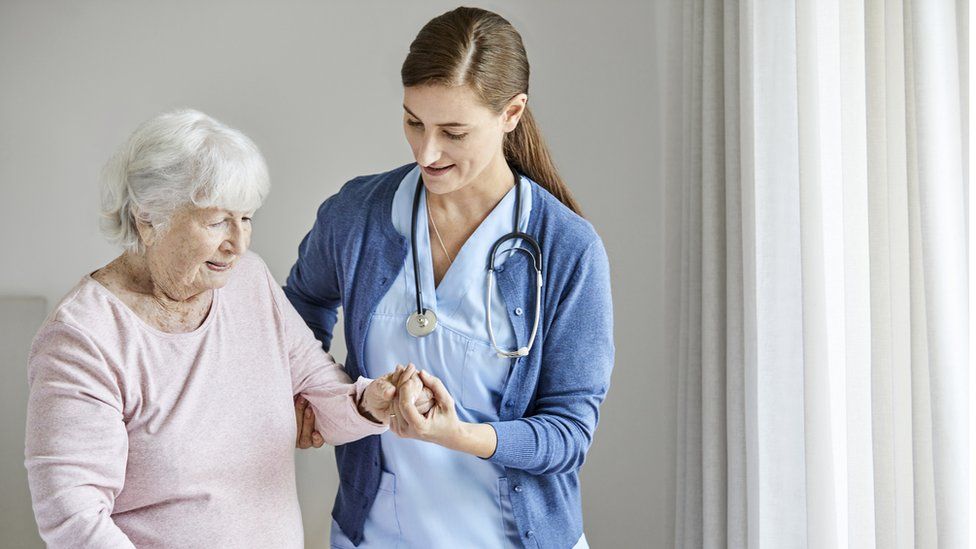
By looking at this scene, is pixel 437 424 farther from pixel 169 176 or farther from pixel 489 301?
pixel 169 176

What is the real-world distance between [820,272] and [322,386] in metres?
1.00

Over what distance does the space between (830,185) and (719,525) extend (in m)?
0.84

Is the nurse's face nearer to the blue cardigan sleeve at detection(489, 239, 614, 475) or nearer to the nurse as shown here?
the nurse

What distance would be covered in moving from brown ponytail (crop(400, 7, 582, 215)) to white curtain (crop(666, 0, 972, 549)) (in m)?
0.65

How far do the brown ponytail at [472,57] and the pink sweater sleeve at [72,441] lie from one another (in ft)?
2.18

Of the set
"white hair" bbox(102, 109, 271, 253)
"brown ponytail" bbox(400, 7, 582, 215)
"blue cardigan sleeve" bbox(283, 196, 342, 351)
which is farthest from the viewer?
"blue cardigan sleeve" bbox(283, 196, 342, 351)

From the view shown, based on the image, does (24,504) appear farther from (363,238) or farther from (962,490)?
(962,490)

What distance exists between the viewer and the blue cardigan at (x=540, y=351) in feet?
5.32

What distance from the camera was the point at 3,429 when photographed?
2961 millimetres

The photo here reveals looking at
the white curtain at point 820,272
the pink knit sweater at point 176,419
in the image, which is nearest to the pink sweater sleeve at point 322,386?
the pink knit sweater at point 176,419

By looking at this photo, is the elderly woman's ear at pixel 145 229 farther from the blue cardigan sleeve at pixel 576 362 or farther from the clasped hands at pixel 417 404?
the blue cardigan sleeve at pixel 576 362

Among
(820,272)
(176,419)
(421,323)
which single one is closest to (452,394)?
(421,323)

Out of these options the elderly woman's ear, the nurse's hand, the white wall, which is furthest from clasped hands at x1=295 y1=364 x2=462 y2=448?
the white wall

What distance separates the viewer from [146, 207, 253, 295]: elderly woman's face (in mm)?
1429
